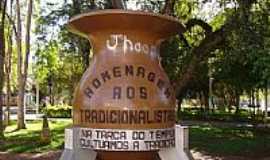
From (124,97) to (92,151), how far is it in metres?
0.59

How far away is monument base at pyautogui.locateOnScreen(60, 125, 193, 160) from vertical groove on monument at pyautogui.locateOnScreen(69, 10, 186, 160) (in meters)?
0.06

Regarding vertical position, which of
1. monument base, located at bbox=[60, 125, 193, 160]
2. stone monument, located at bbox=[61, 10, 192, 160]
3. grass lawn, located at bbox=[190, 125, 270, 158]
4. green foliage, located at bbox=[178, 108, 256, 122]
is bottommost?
grass lawn, located at bbox=[190, 125, 270, 158]

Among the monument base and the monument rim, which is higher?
the monument rim

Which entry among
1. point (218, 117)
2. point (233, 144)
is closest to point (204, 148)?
point (233, 144)

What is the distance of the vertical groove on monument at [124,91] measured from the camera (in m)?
4.47

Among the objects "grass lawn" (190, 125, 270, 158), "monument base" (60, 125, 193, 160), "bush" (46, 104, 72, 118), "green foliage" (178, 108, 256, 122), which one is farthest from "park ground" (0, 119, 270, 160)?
"bush" (46, 104, 72, 118)

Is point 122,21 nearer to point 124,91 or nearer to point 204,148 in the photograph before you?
point 124,91

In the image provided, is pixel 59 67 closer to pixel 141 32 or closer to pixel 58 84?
pixel 58 84

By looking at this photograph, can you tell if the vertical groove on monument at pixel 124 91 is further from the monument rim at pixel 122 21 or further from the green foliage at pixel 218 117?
the green foliage at pixel 218 117

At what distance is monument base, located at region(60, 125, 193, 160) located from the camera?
4.57 meters

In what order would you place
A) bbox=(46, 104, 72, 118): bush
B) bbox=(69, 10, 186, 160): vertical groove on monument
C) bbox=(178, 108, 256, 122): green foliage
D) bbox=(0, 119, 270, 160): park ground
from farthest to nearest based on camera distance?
bbox=(46, 104, 72, 118): bush → bbox=(178, 108, 256, 122): green foliage → bbox=(0, 119, 270, 160): park ground → bbox=(69, 10, 186, 160): vertical groove on monument

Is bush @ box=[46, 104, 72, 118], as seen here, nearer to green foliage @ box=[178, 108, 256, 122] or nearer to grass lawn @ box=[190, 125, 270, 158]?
green foliage @ box=[178, 108, 256, 122]

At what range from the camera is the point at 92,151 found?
4625 millimetres

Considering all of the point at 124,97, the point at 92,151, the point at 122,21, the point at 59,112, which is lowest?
the point at 92,151
